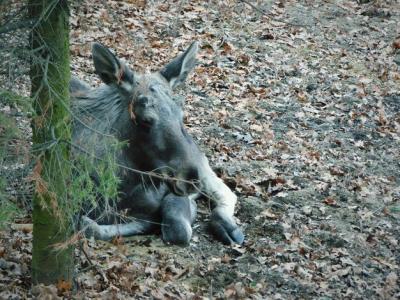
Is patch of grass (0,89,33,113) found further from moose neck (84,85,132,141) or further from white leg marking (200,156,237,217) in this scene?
white leg marking (200,156,237,217)

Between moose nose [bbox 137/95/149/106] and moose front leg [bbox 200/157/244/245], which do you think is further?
moose front leg [bbox 200/157/244/245]

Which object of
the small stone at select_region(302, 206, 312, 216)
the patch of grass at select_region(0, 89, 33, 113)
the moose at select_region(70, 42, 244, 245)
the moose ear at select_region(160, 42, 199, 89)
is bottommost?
the small stone at select_region(302, 206, 312, 216)

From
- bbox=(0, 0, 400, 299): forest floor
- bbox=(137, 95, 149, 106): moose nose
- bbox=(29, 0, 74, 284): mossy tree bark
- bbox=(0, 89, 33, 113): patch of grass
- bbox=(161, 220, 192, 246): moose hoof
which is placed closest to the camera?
bbox=(0, 89, 33, 113): patch of grass

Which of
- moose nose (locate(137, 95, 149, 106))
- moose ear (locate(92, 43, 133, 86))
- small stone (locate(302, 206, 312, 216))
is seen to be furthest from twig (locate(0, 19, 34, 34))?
small stone (locate(302, 206, 312, 216))

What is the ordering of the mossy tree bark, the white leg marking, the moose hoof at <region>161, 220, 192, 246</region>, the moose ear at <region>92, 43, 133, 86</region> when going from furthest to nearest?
the white leg marking, the moose hoof at <region>161, 220, 192, 246</region>, the moose ear at <region>92, 43, 133, 86</region>, the mossy tree bark

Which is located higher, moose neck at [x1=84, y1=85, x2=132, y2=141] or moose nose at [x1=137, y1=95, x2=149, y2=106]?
moose nose at [x1=137, y1=95, x2=149, y2=106]

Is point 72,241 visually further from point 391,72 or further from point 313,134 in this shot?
point 391,72

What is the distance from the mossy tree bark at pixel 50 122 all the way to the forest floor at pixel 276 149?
320 mm

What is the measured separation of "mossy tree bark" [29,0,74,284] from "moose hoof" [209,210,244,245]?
8.79ft

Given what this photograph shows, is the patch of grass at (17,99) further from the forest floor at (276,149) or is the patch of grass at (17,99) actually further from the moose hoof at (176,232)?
the moose hoof at (176,232)

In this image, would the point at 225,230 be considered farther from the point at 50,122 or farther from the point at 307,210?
the point at 50,122

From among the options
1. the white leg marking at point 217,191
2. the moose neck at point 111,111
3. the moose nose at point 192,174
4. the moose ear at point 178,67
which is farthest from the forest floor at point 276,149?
the moose nose at point 192,174

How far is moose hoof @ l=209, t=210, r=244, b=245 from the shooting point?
334 inches

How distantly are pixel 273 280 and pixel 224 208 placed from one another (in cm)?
146
